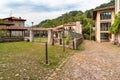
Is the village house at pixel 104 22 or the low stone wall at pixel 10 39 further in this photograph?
the village house at pixel 104 22

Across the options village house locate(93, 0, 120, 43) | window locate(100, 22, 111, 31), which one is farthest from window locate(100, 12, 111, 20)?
window locate(100, 22, 111, 31)

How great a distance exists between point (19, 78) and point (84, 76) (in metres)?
3.63

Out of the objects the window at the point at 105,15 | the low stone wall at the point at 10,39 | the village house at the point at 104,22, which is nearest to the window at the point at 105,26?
the village house at the point at 104,22

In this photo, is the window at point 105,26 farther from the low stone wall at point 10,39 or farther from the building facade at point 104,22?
the low stone wall at point 10,39

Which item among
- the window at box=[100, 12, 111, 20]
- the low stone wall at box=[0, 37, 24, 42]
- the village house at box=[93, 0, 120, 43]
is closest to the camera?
the low stone wall at box=[0, 37, 24, 42]

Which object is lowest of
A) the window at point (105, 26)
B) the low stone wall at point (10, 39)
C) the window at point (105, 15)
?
the low stone wall at point (10, 39)

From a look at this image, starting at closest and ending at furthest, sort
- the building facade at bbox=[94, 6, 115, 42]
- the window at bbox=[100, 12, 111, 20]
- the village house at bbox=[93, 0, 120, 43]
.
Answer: the village house at bbox=[93, 0, 120, 43] < the building facade at bbox=[94, 6, 115, 42] < the window at bbox=[100, 12, 111, 20]

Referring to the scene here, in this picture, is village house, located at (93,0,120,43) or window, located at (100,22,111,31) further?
window, located at (100,22,111,31)

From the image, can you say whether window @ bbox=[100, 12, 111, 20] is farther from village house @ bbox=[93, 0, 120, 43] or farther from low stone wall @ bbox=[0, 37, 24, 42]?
low stone wall @ bbox=[0, 37, 24, 42]

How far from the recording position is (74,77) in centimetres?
1162

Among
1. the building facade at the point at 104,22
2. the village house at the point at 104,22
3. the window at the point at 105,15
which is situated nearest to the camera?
the village house at the point at 104,22

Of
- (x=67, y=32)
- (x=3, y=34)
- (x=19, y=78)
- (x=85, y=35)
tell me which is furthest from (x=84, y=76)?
(x=85, y=35)

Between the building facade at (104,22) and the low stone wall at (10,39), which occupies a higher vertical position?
the building facade at (104,22)

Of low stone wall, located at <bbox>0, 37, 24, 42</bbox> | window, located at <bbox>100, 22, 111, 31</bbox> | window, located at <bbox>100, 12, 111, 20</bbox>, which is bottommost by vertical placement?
low stone wall, located at <bbox>0, 37, 24, 42</bbox>
